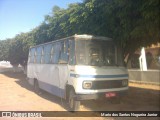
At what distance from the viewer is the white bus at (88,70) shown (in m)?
8.56

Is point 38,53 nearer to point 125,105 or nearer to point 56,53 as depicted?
point 56,53

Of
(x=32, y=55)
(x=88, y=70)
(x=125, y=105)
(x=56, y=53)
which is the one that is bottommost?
(x=125, y=105)

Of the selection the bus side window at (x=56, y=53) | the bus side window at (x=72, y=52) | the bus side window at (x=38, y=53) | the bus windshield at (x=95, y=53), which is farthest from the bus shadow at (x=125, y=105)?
the bus side window at (x=38, y=53)

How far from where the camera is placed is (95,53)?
923cm

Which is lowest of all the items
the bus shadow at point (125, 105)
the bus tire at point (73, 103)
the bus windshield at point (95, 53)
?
the bus shadow at point (125, 105)

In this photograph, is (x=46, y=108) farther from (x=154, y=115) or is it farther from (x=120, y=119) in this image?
(x=154, y=115)

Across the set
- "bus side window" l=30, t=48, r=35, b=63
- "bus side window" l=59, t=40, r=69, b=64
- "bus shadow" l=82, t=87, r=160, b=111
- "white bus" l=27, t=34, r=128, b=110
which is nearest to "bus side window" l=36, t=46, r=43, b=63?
"bus side window" l=30, t=48, r=35, b=63

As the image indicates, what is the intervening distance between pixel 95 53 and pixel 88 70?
0.94m

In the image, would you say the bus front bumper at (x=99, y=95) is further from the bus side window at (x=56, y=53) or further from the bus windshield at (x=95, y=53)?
the bus side window at (x=56, y=53)

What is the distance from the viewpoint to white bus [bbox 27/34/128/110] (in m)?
8.56

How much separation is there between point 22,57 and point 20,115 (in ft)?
95.7

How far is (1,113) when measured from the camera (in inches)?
279

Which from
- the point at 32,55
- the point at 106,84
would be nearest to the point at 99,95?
the point at 106,84

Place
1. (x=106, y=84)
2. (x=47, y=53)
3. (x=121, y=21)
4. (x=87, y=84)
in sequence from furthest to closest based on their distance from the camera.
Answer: (x=47, y=53) → (x=121, y=21) → (x=106, y=84) → (x=87, y=84)
